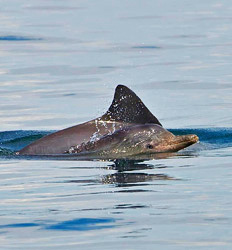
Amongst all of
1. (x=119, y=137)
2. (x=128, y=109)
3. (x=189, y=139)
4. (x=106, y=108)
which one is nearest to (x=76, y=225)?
(x=189, y=139)

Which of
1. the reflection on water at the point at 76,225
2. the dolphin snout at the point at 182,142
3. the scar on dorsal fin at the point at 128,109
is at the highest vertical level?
the scar on dorsal fin at the point at 128,109

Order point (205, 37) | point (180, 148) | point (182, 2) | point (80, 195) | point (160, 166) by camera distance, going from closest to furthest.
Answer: point (80, 195) < point (160, 166) < point (180, 148) < point (205, 37) < point (182, 2)

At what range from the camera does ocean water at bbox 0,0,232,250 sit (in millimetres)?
11227

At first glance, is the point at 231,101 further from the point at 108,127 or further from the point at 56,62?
the point at 56,62

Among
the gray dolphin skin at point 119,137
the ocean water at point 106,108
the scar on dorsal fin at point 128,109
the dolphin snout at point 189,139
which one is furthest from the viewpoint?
the scar on dorsal fin at point 128,109

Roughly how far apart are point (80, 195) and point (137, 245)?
252cm

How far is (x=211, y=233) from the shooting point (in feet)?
35.5

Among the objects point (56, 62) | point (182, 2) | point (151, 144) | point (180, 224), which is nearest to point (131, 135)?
point (151, 144)

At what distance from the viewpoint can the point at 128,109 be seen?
57.1 ft

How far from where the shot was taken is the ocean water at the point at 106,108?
11.2m

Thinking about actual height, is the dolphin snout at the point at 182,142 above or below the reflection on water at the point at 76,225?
above

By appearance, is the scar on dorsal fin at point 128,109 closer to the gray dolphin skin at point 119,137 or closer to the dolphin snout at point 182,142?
the gray dolphin skin at point 119,137

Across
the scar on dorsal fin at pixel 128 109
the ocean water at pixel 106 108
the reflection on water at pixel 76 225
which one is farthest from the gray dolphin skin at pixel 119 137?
the reflection on water at pixel 76 225

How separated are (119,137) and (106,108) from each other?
24.5ft
